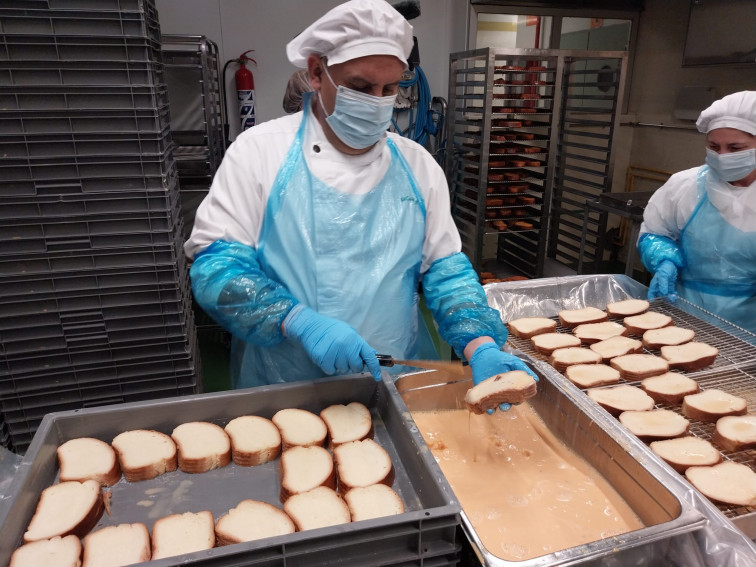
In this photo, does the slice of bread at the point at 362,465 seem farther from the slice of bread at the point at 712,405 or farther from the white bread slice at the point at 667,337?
the white bread slice at the point at 667,337

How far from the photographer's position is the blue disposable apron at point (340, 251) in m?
1.59

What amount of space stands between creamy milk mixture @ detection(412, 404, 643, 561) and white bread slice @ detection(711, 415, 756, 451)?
1.44ft

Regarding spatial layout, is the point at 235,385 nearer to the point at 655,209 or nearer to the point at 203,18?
the point at 655,209

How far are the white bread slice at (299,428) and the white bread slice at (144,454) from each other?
254 mm

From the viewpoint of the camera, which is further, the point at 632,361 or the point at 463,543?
the point at 632,361

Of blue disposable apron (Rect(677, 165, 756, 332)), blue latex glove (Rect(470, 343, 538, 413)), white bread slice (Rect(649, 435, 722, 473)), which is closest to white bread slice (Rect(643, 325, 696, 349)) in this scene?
blue disposable apron (Rect(677, 165, 756, 332))

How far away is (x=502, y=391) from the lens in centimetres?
135

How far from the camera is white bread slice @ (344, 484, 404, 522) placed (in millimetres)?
1088

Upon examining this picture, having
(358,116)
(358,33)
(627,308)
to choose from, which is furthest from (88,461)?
(627,308)

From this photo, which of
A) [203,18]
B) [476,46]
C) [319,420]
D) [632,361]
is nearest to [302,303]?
[319,420]

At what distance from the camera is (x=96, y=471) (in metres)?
1.15

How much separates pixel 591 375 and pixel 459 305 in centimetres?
61

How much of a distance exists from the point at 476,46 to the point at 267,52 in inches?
81.9

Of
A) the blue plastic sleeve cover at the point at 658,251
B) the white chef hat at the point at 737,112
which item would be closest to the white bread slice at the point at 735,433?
the blue plastic sleeve cover at the point at 658,251
